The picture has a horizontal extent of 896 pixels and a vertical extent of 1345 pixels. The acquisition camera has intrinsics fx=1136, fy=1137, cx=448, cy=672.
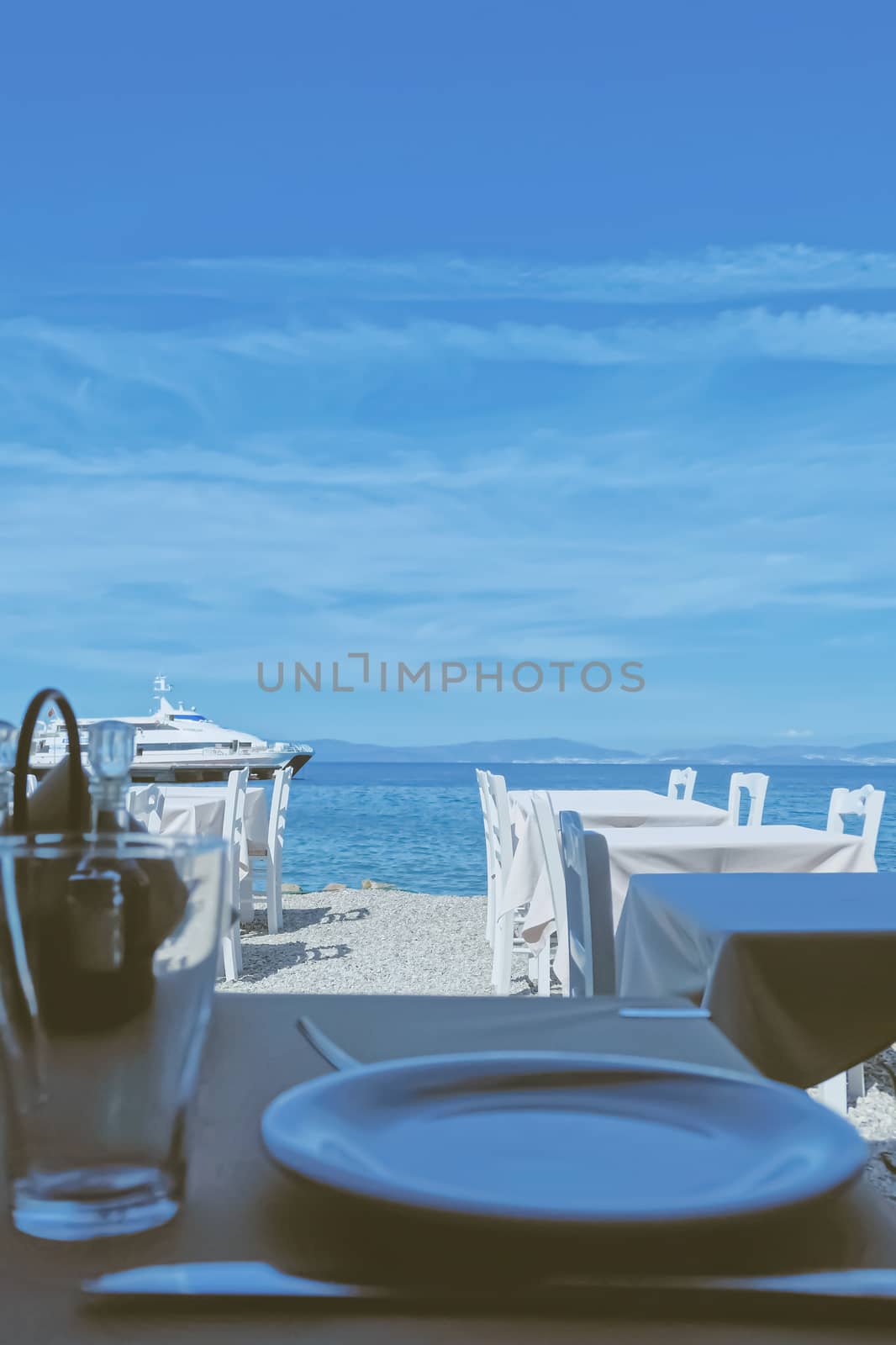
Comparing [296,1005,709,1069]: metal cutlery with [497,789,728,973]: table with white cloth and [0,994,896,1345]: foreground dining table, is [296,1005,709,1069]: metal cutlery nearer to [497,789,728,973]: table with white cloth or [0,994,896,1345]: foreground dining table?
[0,994,896,1345]: foreground dining table

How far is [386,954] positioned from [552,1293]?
220 inches

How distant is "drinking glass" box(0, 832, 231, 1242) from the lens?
0.40m

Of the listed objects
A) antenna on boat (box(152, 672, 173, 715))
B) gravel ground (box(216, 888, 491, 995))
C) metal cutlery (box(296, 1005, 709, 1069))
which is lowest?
gravel ground (box(216, 888, 491, 995))

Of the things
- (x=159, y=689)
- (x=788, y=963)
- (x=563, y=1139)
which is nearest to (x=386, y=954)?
(x=788, y=963)

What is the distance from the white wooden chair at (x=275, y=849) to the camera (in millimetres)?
6203

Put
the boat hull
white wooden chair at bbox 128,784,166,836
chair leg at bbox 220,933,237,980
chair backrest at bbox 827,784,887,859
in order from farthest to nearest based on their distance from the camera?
the boat hull
chair leg at bbox 220,933,237,980
white wooden chair at bbox 128,784,166,836
chair backrest at bbox 827,784,887,859

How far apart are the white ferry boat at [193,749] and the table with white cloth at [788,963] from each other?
2208cm

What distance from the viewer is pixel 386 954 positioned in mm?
5797

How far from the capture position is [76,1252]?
40cm

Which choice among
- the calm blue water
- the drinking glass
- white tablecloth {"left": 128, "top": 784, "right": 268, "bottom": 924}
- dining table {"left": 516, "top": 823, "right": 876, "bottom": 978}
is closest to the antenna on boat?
the calm blue water

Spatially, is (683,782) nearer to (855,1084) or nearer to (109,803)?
(855,1084)

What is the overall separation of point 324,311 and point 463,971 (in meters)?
28.7

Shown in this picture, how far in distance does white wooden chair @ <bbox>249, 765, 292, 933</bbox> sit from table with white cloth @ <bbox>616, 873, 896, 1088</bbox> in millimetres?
4526

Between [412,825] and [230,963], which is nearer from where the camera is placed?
[230,963]
